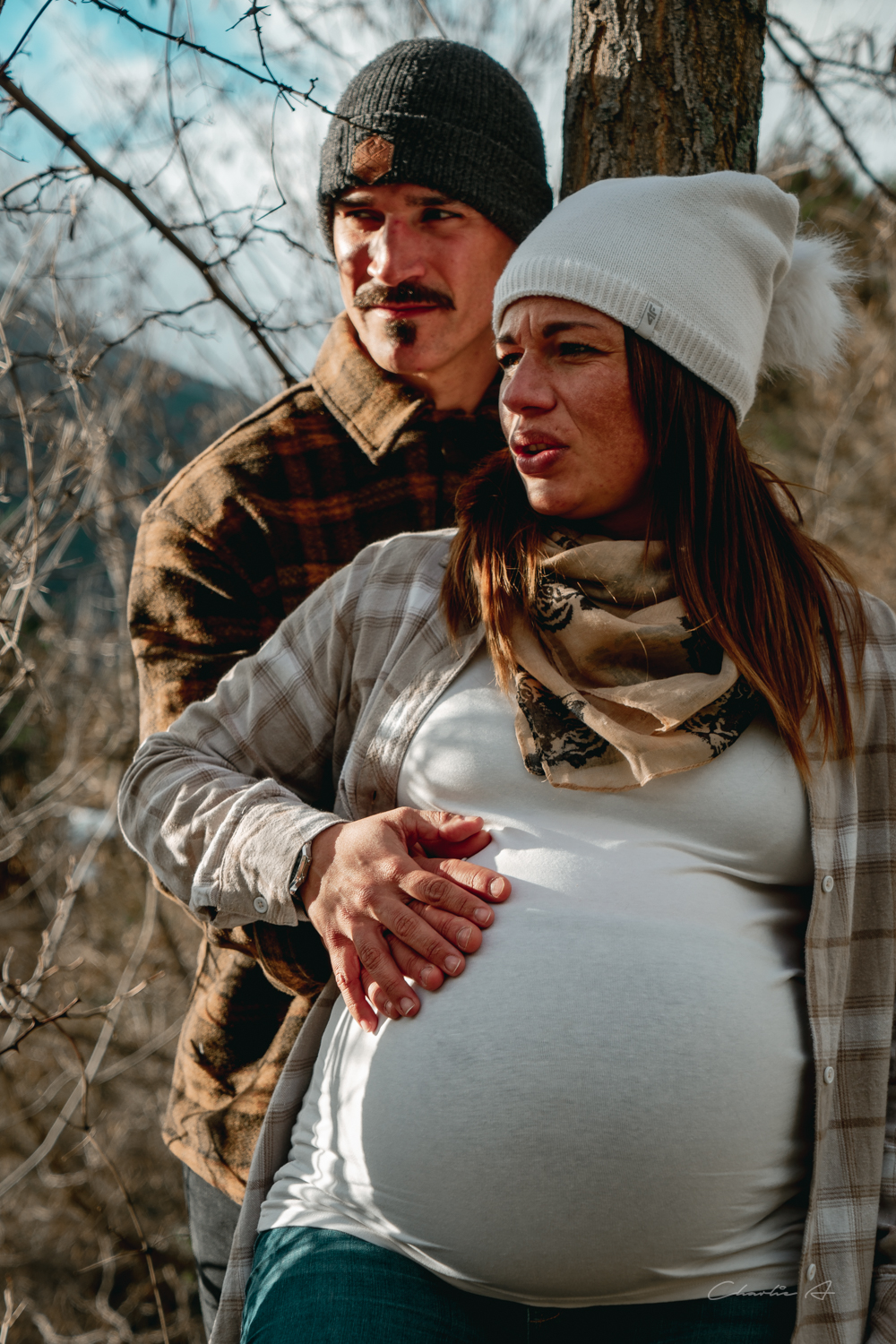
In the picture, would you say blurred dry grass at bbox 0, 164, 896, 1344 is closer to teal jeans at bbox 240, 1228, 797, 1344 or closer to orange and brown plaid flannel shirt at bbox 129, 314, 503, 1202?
orange and brown plaid flannel shirt at bbox 129, 314, 503, 1202

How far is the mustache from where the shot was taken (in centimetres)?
219

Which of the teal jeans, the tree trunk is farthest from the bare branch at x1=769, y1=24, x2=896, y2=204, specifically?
the teal jeans

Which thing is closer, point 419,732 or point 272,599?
point 419,732

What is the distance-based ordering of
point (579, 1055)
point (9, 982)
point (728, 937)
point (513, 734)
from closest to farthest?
point (579, 1055)
point (728, 937)
point (513, 734)
point (9, 982)

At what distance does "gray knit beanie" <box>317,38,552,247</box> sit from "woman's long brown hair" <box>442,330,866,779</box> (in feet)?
2.68

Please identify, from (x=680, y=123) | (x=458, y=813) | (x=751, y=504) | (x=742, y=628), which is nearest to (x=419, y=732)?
(x=458, y=813)

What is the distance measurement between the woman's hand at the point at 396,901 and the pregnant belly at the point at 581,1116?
0.04 metres

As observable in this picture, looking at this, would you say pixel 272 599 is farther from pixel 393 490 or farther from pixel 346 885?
pixel 346 885

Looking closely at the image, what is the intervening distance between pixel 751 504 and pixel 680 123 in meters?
1.00

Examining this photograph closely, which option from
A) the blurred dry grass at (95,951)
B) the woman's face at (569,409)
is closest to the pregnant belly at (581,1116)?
the woman's face at (569,409)

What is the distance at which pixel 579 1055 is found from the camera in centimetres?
133

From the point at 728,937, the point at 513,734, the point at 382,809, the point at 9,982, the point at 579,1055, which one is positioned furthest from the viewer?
the point at 9,982

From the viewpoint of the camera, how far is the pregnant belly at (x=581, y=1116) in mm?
1309

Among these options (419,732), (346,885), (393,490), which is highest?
(393,490)
